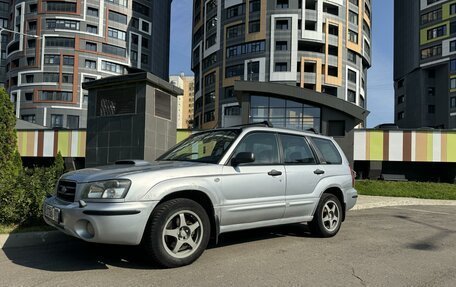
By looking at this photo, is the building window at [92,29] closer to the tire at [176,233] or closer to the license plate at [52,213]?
the license plate at [52,213]

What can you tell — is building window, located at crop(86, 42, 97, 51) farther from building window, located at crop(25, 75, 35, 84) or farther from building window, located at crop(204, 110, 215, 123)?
building window, located at crop(204, 110, 215, 123)

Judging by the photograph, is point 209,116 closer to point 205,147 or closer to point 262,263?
point 205,147

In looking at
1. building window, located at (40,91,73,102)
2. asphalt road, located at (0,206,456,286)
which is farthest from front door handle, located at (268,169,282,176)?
building window, located at (40,91,73,102)

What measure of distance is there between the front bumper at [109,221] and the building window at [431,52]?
248 ft

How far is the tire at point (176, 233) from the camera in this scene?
4.54 metres

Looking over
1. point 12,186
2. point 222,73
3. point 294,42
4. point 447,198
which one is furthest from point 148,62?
Result: point 12,186

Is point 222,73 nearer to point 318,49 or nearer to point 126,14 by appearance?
point 318,49

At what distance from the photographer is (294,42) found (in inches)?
2183

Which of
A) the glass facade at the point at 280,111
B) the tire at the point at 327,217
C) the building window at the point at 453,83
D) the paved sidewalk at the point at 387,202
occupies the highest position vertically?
the building window at the point at 453,83

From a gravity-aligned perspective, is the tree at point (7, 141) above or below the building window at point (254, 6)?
below

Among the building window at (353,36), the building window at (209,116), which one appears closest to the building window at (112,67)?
the building window at (209,116)

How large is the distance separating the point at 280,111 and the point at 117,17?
52982mm

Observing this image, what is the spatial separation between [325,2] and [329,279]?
57974mm

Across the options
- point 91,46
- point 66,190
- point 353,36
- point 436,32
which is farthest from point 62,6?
point 66,190
